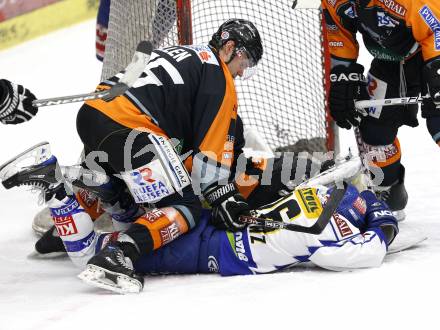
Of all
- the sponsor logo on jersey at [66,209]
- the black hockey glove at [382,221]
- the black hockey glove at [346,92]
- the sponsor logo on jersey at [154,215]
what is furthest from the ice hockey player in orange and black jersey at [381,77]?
the sponsor logo on jersey at [66,209]

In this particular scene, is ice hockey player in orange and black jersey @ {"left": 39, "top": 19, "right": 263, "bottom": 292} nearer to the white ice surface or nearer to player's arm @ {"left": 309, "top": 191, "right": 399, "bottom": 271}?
the white ice surface

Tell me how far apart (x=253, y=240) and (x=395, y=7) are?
1069 mm

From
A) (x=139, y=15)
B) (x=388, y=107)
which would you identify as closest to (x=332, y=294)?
(x=388, y=107)

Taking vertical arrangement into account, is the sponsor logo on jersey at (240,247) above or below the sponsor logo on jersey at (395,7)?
below

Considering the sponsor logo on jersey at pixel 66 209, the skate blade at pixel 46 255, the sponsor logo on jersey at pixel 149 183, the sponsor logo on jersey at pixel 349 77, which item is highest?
the sponsor logo on jersey at pixel 349 77

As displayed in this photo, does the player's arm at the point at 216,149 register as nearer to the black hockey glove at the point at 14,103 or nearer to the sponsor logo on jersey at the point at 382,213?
the sponsor logo on jersey at the point at 382,213

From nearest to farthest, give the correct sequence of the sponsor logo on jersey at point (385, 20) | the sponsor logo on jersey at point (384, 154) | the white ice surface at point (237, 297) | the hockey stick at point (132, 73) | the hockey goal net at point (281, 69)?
the white ice surface at point (237, 297)
the hockey stick at point (132, 73)
the sponsor logo on jersey at point (385, 20)
the sponsor logo on jersey at point (384, 154)
the hockey goal net at point (281, 69)

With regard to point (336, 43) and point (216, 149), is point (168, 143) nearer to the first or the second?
point (216, 149)

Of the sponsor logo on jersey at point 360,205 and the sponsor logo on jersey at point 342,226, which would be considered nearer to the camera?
the sponsor logo on jersey at point 342,226

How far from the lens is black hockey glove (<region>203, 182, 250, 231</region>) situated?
3154mm

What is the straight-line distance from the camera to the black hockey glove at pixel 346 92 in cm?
374

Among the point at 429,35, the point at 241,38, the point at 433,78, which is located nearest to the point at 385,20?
the point at 429,35

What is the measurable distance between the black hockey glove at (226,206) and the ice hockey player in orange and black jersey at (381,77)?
0.81 m

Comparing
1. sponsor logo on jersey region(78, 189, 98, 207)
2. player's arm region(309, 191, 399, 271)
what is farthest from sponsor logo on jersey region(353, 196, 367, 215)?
sponsor logo on jersey region(78, 189, 98, 207)
